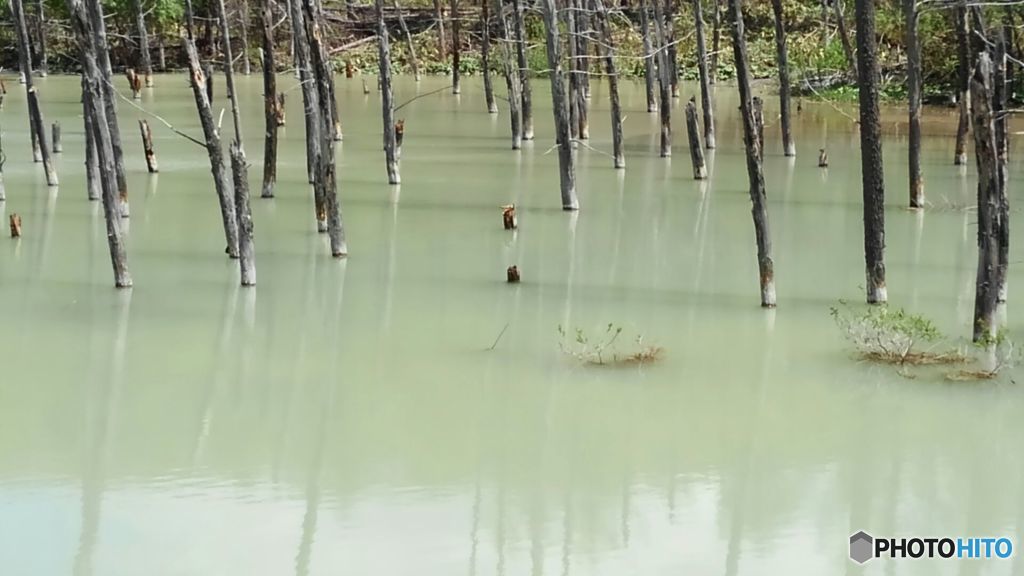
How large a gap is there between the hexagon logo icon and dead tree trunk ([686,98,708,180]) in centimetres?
1357

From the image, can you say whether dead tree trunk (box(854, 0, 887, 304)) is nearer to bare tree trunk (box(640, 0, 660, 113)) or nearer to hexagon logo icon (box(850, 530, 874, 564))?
hexagon logo icon (box(850, 530, 874, 564))

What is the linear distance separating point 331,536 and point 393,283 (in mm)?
6979

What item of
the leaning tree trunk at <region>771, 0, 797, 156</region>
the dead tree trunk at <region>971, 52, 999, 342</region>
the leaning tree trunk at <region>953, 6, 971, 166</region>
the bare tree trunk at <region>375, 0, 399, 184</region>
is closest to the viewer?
the dead tree trunk at <region>971, 52, 999, 342</region>

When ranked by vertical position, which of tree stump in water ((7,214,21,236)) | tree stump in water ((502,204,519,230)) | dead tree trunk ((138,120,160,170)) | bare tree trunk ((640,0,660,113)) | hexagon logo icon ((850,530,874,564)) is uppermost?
bare tree trunk ((640,0,660,113))

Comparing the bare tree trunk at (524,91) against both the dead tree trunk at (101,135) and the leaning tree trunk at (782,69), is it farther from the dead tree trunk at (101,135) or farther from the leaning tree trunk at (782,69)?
the dead tree trunk at (101,135)

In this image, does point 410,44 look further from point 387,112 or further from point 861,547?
point 861,547

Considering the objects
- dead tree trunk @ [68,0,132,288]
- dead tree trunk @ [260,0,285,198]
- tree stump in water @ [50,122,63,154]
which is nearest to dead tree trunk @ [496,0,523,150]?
dead tree trunk @ [260,0,285,198]

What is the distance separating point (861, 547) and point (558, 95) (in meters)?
11.1

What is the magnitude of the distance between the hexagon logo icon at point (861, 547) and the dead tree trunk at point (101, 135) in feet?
28.0

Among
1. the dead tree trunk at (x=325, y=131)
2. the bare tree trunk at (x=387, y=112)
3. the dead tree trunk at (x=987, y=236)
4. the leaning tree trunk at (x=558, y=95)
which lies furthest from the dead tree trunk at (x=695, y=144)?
the dead tree trunk at (x=987, y=236)

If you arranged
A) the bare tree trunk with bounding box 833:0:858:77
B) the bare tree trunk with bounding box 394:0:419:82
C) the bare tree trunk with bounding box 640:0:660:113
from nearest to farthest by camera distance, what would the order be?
1. the bare tree trunk with bounding box 640:0:660:113
2. the bare tree trunk with bounding box 833:0:858:77
3. the bare tree trunk with bounding box 394:0:419:82

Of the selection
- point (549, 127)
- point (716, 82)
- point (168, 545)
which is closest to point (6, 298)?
point (168, 545)

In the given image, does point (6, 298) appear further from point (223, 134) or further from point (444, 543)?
point (223, 134)

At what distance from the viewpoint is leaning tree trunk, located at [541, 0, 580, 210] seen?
17781mm
